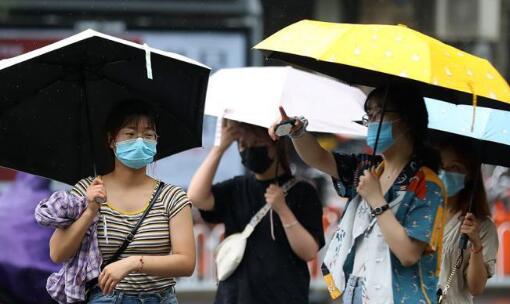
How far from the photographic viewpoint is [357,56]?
3842mm

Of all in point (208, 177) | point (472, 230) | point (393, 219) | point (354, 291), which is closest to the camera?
point (393, 219)

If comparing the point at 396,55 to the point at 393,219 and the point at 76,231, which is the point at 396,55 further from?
the point at 76,231

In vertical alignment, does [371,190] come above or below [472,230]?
above

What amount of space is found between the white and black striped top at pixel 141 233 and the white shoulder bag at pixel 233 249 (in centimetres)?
102

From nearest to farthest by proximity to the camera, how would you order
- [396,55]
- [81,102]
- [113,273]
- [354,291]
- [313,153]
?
[113,273], [396,55], [354,291], [81,102], [313,153]

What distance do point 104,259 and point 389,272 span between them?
1050 millimetres

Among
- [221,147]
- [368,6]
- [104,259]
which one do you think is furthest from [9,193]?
[368,6]

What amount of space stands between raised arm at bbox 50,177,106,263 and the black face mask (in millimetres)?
1380

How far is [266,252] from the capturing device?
5012 millimetres

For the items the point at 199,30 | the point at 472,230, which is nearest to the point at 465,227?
the point at 472,230

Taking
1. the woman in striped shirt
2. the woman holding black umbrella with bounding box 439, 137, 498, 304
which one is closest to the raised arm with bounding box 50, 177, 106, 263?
the woman in striped shirt

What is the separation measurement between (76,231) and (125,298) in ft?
1.07

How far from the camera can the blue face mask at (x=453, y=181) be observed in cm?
485

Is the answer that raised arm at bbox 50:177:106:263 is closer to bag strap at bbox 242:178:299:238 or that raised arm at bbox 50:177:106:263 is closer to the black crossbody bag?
the black crossbody bag
